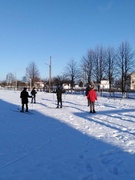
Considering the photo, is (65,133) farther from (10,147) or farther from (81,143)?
(10,147)

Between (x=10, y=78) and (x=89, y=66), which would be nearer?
(x=89, y=66)

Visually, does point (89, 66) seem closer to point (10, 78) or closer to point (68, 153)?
point (68, 153)

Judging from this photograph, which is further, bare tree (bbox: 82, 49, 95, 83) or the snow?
bare tree (bbox: 82, 49, 95, 83)

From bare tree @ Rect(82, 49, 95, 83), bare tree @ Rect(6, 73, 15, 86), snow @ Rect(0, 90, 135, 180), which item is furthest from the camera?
bare tree @ Rect(6, 73, 15, 86)

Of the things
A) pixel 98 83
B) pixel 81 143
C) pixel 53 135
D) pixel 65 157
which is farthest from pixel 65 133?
pixel 98 83

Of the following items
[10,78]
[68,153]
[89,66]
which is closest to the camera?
[68,153]

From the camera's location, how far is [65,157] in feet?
25.9

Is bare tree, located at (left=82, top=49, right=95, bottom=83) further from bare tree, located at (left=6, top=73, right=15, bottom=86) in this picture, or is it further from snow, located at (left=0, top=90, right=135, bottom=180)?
bare tree, located at (left=6, top=73, right=15, bottom=86)

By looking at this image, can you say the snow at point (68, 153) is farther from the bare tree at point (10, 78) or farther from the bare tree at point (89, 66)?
the bare tree at point (10, 78)

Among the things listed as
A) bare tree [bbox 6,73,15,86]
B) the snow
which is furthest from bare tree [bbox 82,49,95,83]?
bare tree [bbox 6,73,15,86]

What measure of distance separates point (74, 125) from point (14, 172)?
7.71 meters

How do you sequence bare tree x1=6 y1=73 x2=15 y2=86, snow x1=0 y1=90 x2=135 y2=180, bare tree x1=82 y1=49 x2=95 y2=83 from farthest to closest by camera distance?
bare tree x1=6 y1=73 x2=15 y2=86 < bare tree x1=82 y1=49 x2=95 y2=83 < snow x1=0 y1=90 x2=135 y2=180

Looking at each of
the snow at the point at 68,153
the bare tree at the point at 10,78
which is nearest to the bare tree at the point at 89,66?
the snow at the point at 68,153

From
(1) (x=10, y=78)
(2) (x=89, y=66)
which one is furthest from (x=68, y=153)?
(1) (x=10, y=78)
